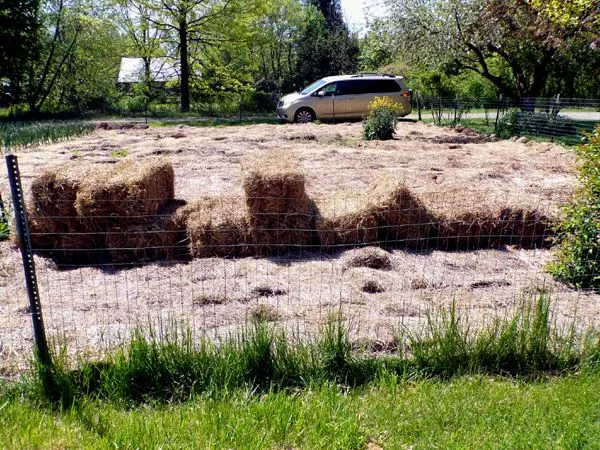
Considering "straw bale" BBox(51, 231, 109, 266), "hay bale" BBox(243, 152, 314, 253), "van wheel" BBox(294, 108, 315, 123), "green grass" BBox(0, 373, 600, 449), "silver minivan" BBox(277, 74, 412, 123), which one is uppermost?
"silver minivan" BBox(277, 74, 412, 123)

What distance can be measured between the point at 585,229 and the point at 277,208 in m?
3.28

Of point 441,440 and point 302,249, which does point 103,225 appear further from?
point 441,440

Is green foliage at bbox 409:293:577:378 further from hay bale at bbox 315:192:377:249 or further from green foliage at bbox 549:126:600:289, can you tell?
hay bale at bbox 315:192:377:249

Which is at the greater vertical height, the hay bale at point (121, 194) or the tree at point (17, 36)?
the tree at point (17, 36)

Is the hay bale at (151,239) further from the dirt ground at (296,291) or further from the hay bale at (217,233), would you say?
the dirt ground at (296,291)

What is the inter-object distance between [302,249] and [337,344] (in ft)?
9.07

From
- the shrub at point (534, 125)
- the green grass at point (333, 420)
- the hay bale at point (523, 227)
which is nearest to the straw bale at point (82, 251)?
the green grass at point (333, 420)

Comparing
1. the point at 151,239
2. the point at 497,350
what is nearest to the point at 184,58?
the point at 151,239

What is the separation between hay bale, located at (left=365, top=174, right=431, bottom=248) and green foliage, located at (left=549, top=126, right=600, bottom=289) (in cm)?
166

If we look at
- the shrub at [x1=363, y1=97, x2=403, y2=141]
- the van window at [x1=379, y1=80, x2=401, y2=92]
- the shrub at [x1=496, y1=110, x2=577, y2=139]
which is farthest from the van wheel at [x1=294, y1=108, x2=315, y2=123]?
the shrub at [x1=496, y1=110, x2=577, y2=139]

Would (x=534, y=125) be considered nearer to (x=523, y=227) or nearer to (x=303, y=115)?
(x=303, y=115)

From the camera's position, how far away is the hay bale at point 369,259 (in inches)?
242

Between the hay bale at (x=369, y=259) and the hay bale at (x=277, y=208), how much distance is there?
0.61 metres

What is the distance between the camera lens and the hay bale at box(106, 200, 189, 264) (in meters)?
6.44
